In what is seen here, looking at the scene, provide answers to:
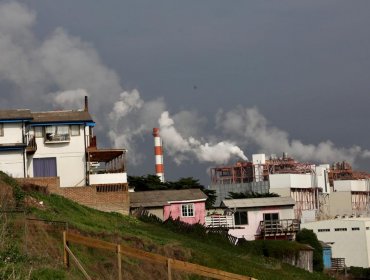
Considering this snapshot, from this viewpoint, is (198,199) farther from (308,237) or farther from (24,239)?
(24,239)

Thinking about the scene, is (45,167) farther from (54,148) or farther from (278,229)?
(278,229)

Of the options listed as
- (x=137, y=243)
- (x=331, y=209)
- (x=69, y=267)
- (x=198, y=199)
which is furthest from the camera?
(x=331, y=209)

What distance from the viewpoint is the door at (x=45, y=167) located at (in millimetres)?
53750

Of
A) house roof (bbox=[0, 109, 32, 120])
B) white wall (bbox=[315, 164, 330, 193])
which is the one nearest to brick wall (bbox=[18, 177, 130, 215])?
house roof (bbox=[0, 109, 32, 120])

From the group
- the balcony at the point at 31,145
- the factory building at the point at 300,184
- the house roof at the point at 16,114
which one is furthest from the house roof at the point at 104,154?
the factory building at the point at 300,184

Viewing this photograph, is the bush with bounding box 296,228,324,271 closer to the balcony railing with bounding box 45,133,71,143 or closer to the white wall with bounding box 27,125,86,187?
the white wall with bounding box 27,125,86,187

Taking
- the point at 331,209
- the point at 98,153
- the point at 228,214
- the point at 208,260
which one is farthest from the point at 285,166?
the point at 208,260

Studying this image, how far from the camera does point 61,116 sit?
2148 inches

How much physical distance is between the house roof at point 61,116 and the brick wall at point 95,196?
598 cm

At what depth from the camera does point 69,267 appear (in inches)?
719

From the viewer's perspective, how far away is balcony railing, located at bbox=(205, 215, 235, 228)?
60847 millimetres

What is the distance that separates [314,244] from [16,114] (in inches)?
1032

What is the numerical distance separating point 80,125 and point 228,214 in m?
16.7

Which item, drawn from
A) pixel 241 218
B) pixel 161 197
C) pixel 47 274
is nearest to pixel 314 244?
pixel 241 218
